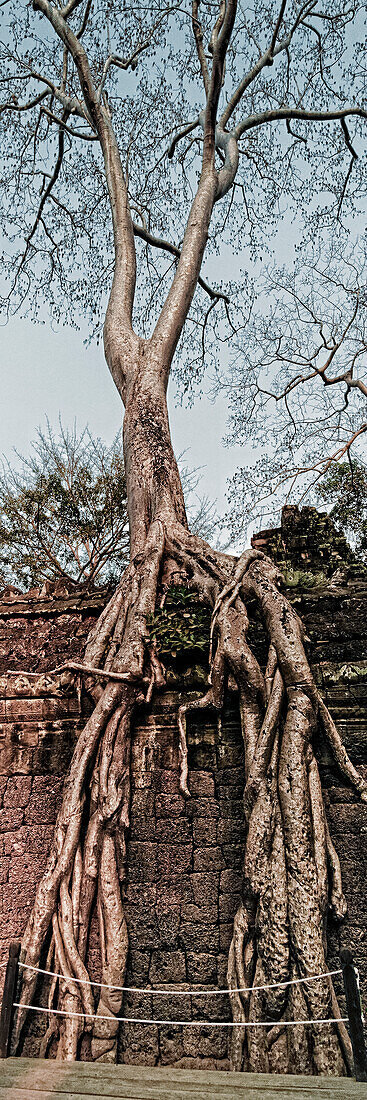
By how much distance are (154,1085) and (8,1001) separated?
2.00 ft

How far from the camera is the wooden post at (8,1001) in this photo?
7.97 feet

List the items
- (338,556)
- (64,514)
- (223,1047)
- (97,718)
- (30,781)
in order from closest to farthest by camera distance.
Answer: (223,1047) → (97,718) → (30,781) → (338,556) → (64,514)

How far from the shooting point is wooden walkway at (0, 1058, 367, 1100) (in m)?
2.02

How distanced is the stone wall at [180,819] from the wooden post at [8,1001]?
449mm

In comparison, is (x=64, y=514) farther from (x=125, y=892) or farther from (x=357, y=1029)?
(x=357, y=1029)

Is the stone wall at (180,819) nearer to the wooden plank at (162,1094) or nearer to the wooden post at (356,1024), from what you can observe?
the wooden post at (356,1024)

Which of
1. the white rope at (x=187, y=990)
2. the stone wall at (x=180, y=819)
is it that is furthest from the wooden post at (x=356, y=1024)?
the stone wall at (x=180, y=819)

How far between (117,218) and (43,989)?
253 inches

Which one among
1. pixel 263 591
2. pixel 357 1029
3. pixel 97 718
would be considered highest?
pixel 263 591

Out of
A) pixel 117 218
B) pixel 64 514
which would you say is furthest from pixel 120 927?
pixel 64 514

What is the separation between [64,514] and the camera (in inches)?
468

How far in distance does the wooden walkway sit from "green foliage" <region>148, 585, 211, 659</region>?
1.72 m

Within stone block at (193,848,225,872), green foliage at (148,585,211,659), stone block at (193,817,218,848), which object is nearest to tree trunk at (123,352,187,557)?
green foliage at (148,585,211,659)

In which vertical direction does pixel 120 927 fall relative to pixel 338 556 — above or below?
below
